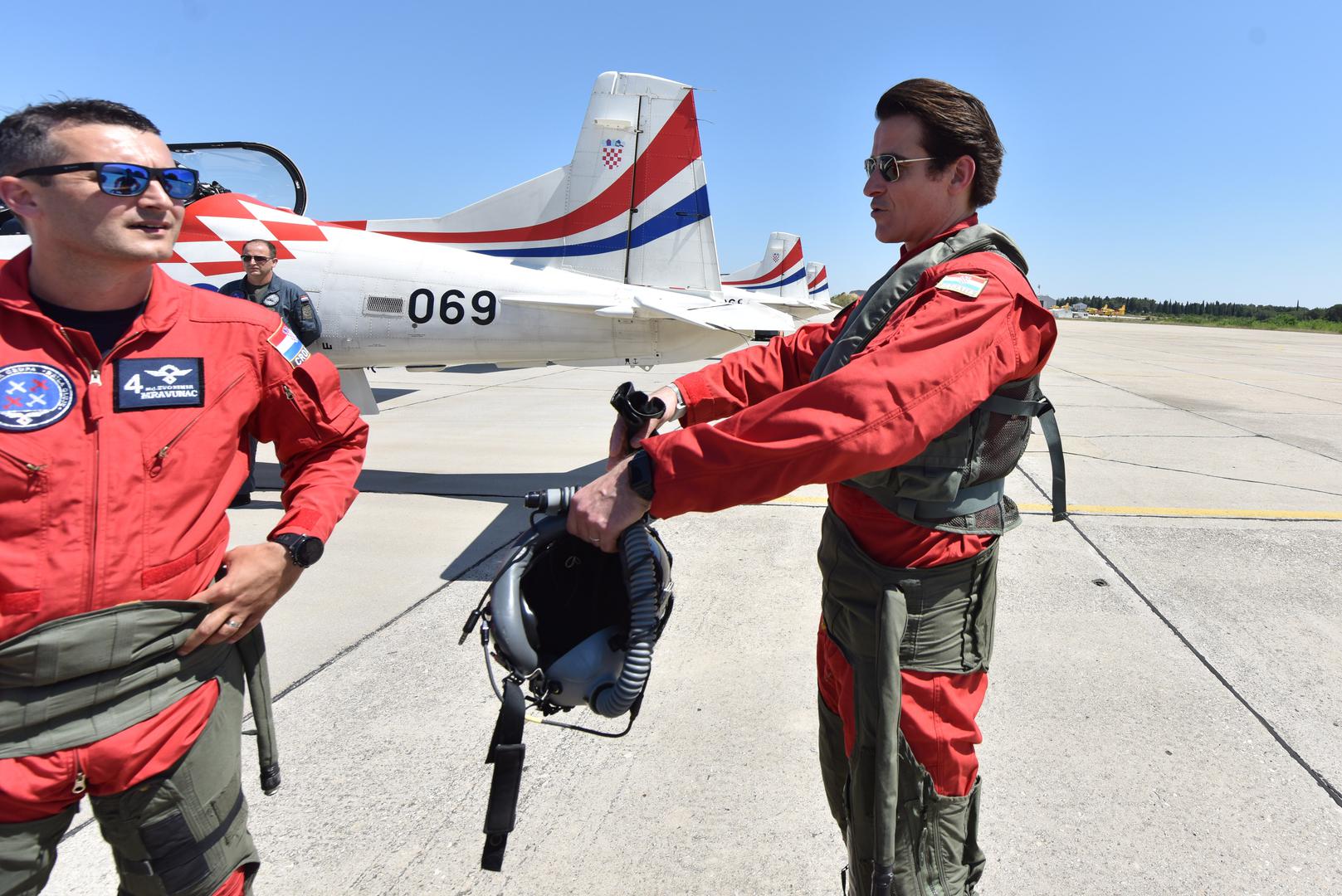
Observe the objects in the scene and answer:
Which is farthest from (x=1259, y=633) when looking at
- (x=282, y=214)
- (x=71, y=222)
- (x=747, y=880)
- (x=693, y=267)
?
(x=282, y=214)

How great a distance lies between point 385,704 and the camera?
2.98m

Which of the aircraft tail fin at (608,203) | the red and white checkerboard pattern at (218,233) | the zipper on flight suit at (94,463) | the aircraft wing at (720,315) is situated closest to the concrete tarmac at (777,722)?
the zipper on flight suit at (94,463)

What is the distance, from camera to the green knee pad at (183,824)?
1.34 meters

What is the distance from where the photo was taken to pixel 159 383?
1.39 metres

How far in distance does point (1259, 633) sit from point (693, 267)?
6497mm

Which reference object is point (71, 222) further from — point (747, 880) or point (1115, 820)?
point (1115, 820)

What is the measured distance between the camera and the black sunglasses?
1295mm

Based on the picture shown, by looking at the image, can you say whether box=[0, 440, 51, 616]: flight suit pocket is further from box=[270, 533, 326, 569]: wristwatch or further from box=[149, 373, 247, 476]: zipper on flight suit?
box=[270, 533, 326, 569]: wristwatch

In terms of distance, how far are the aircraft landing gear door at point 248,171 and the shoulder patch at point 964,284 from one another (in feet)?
18.2

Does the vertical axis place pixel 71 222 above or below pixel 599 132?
below

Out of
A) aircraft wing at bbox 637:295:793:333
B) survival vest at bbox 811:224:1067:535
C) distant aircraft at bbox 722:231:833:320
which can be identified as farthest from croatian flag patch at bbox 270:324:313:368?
distant aircraft at bbox 722:231:833:320

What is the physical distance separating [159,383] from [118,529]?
0.27 m

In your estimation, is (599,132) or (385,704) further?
(599,132)

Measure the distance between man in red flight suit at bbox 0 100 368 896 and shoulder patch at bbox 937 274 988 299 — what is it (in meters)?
1.34
